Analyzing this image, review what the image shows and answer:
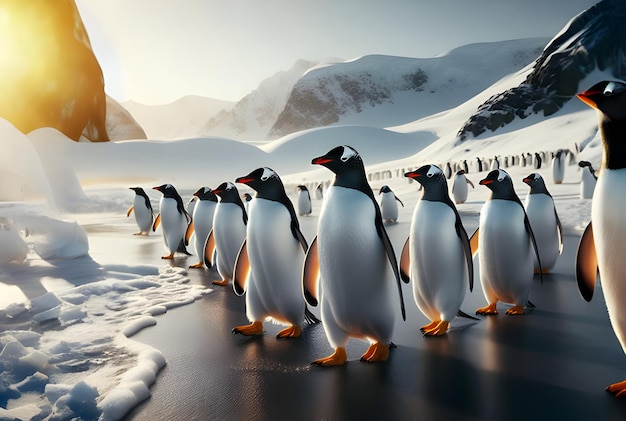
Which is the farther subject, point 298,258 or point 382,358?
point 298,258

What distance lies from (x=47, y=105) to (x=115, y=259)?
1250 inches

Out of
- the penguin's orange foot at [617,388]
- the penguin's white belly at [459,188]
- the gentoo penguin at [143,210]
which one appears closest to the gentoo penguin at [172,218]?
the gentoo penguin at [143,210]

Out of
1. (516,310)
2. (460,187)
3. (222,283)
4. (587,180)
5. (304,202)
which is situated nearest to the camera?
(516,310)

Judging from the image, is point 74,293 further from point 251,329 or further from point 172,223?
point 172,223

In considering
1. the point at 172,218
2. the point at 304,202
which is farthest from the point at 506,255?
the point at 304,202

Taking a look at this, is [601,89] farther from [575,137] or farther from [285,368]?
[575,137]

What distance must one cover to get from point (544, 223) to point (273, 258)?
3133 mm

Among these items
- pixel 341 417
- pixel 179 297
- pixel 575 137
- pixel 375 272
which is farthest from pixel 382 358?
pixel 575 137

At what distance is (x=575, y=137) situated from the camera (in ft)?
66.5

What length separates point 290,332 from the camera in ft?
10.4

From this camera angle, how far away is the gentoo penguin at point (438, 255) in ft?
10.2

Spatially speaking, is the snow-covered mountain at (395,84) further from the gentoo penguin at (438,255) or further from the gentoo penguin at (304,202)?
the gentoo penguin at (438,255)

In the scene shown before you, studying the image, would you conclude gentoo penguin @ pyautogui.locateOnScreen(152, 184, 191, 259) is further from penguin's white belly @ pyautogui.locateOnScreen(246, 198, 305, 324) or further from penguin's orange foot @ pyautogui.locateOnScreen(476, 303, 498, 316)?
penguin's orange foot @ pyautogui.locateOnScreen(476, 303, 498, 316)

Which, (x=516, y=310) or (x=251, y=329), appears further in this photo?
(x=516, y=310)
